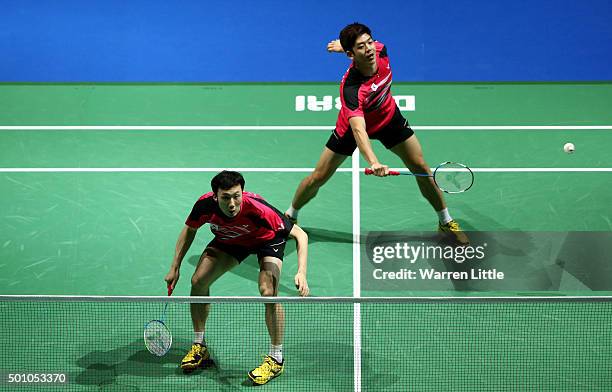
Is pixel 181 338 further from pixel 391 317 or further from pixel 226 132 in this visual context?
pixel 226 132

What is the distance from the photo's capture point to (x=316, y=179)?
27.7ft

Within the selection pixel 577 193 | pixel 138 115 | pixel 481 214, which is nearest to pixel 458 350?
pixel 481 214

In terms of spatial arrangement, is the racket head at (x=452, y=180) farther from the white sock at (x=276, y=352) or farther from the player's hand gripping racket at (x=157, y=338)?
the player's hand gripping racket at (x=157, y=338)

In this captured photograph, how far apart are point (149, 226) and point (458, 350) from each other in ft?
10.9

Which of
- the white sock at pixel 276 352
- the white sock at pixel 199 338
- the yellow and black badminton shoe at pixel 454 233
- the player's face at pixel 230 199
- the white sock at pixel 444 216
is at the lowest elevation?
the white sock at pixel 276 352

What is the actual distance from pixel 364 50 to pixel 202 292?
2413 millimetres

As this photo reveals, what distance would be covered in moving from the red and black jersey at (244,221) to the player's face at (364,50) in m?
1.56

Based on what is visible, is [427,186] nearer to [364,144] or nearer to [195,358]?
[364,144]

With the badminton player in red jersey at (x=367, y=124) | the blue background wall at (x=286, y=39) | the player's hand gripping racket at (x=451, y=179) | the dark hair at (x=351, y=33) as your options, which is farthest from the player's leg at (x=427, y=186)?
the blue background wall at (x=286, y=39)

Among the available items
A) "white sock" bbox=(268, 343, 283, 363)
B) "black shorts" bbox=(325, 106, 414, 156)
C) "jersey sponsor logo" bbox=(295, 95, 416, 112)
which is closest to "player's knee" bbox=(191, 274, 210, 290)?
→ "white sock" bbox=(268, 343, 283, 363)

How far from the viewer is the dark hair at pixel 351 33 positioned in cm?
759

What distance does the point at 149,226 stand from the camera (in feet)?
29.1

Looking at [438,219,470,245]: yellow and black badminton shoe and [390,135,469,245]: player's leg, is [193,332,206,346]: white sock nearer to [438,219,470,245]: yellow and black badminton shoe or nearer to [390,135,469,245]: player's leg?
[390,135,469,245]: player's leg

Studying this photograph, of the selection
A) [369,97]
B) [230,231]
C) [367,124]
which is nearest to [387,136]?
[367,124]
